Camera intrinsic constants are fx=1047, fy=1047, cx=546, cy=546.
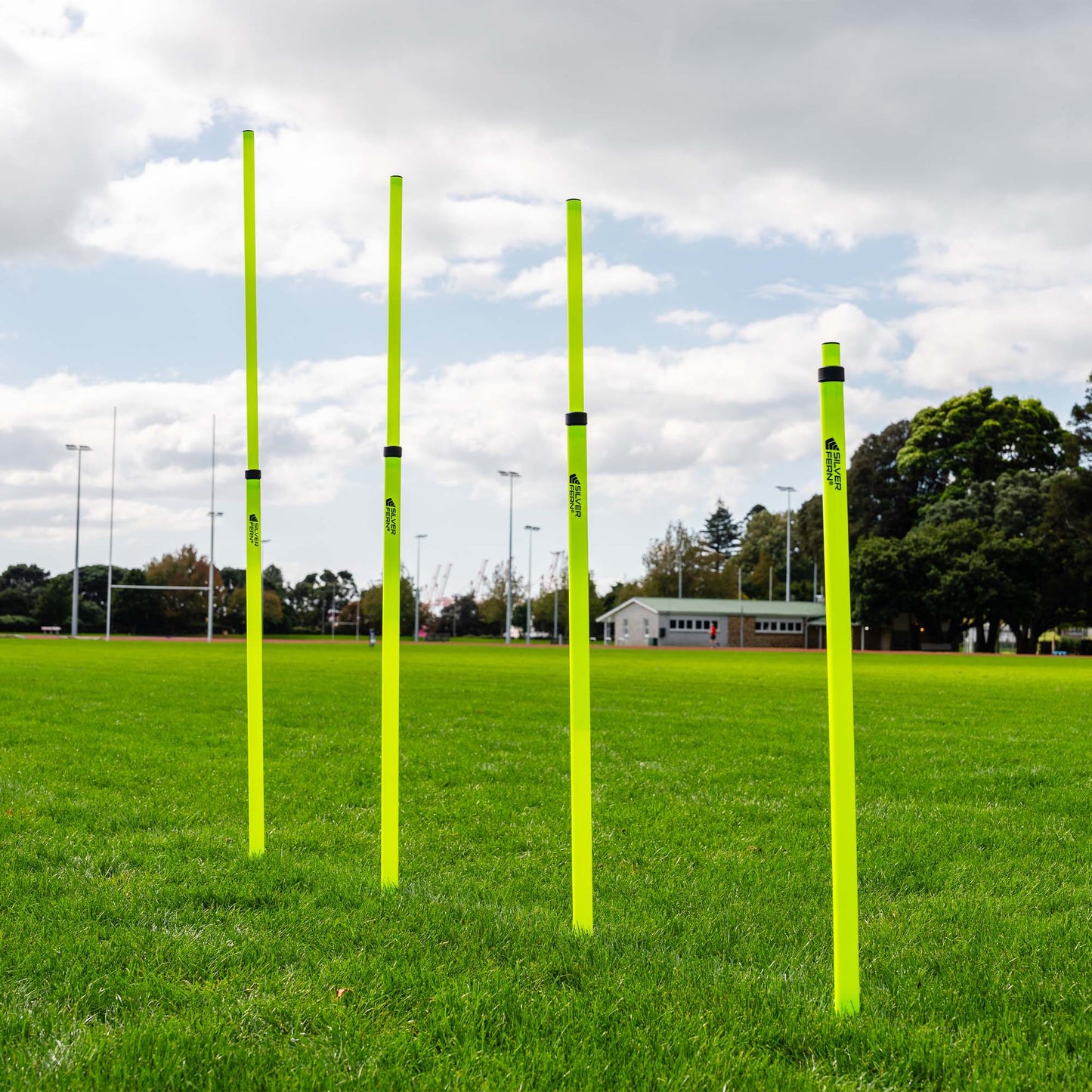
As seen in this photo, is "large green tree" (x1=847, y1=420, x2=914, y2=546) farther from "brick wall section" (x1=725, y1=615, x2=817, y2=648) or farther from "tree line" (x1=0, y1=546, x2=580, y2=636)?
"tree line" (x1=0, y1=546, x2=580, y2=636)

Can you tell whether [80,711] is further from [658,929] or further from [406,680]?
[658,929]

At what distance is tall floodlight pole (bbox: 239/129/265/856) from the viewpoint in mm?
6559

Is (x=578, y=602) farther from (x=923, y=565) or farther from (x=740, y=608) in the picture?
(x=740, y=608)

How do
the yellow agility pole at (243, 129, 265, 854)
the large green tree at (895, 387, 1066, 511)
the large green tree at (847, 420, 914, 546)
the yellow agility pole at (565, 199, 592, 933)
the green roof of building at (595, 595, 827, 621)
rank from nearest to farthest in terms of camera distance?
1. the yellow agility pole at (565, 199, 592, 933)
2. the yellow agility pole at (243, 129, 265, 854)
3. the large green tree at (895, 387, 1066, 511)
4. the large green tree at (847, 420, 914, 546)
5. the green roof of building at (595, 595, 827, 621)

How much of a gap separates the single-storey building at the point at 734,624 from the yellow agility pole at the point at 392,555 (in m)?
84.0

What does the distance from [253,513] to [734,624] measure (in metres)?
87.3

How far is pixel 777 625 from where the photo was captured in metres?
92.2

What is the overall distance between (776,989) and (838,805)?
0.93 meters

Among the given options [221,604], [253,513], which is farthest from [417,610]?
[253,513]

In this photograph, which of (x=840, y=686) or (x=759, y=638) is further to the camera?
(x=759, y=638)

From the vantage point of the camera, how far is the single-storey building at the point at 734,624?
90875 millimetres

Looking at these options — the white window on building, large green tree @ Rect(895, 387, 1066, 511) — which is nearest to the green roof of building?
the white window on building

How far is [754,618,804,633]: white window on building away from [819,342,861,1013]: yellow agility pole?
89.7 m

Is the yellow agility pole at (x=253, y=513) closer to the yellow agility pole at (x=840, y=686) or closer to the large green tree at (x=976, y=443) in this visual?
the yellow agility pole at (x=840, y=686)
